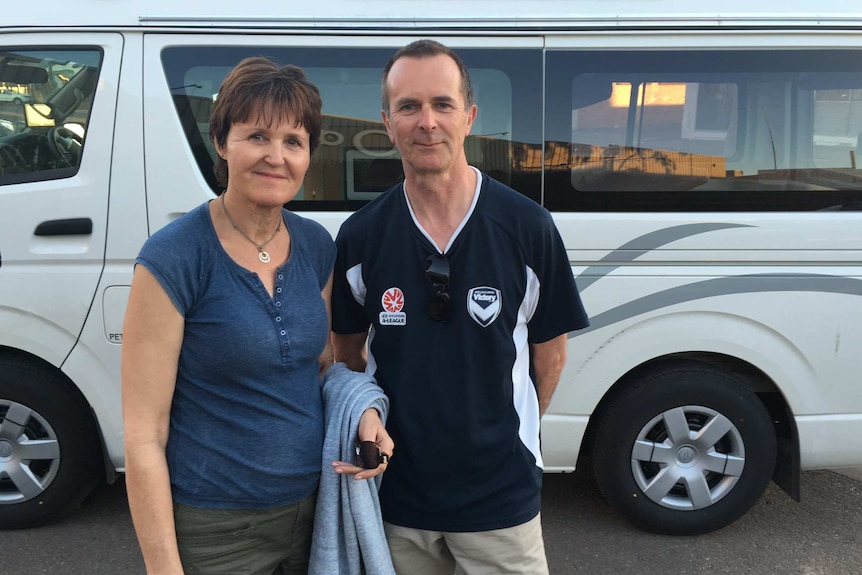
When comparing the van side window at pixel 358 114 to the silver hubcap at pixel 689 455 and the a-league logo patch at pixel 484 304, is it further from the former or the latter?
the a-league logo patch at pixel 484 304

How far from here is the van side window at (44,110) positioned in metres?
2.66

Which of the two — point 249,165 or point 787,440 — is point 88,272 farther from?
point 787,440

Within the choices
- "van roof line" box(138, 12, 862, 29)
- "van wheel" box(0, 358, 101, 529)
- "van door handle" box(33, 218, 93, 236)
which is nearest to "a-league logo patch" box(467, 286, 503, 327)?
"van roof line" box(138, 12, 862, 29)

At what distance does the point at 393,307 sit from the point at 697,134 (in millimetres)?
1798

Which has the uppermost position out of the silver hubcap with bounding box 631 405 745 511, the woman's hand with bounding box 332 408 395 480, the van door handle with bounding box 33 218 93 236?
the van door handle with bounding box 33 218 93 236

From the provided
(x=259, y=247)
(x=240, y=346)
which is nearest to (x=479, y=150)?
(x=259, y=247)

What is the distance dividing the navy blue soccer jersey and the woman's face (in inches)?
11.3

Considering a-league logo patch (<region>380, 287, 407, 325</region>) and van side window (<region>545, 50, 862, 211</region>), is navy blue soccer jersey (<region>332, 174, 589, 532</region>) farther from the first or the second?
van side window (<region>545, 50, 862, 211</region>)

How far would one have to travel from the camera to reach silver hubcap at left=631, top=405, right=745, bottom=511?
2.82 meters

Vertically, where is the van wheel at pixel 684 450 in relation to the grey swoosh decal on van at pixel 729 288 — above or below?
below

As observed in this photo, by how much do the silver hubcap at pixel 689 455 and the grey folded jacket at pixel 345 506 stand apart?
1.74 metres

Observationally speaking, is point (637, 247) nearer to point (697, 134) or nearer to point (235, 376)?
point (697, 134)

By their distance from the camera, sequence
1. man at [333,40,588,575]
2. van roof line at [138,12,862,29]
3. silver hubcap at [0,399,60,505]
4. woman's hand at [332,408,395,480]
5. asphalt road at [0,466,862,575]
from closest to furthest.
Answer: woman's hand at [332,408,395,480], man at [333,40,588,575], van roof line at [138,12,862,29], asphalt road at [0,466,862,575], silver hubcap at [0,399,60,505]

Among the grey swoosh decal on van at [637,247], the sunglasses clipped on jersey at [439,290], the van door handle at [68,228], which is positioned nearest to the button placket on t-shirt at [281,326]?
the sunglasses clipped on jersey at [439,290]
